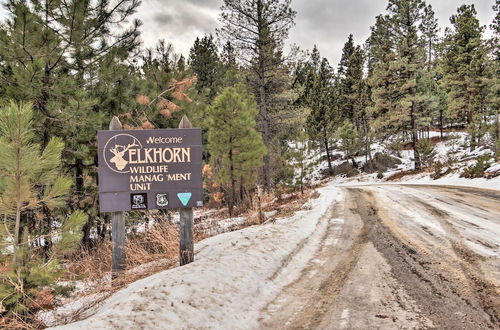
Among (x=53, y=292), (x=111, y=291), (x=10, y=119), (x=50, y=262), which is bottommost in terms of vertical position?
(x=111, y=291)

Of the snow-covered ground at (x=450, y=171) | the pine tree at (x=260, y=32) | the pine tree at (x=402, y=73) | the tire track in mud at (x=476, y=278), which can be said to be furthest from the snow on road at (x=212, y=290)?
the pine tree at (x=402, y=73)

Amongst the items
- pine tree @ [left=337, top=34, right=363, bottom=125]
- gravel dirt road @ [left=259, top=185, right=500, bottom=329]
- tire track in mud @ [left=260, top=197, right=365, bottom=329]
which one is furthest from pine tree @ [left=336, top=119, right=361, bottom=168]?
tire track in mud @ [left=260, top=197, right=365, bottom=329]

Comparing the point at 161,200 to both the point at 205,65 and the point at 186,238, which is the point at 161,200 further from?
the point at 205,65

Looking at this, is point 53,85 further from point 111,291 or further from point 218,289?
point 218,289

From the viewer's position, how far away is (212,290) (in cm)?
362

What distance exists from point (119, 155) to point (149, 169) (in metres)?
0.47

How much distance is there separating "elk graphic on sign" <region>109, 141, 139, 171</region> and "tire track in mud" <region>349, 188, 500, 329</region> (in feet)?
13.4

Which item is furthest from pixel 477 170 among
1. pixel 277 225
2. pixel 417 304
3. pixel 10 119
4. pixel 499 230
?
pixel 10 119

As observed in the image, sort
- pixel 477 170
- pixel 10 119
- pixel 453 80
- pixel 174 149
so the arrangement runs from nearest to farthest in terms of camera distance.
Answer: pixel 10 119 → pixel 174 149 → pixel 477 170 → pixel 453 80

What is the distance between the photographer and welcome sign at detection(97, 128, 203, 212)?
4473 mm

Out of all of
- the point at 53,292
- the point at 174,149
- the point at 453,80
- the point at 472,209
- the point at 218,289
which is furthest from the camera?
the point at 453,80

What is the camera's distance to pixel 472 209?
7.71 m

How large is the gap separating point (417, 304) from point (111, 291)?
3.72 meters

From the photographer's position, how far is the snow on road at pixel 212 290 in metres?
2.95
